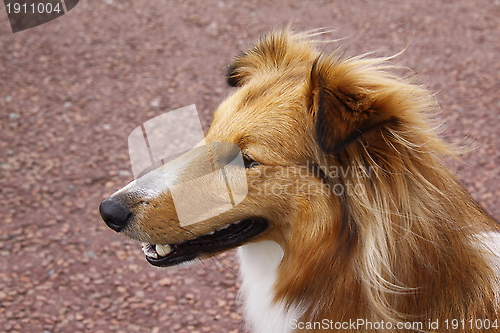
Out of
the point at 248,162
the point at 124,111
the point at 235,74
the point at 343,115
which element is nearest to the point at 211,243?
the point at 248,162

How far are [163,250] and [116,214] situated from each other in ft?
1.23

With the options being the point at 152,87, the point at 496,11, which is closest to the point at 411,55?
the point at 496,11

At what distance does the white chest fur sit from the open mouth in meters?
0.16

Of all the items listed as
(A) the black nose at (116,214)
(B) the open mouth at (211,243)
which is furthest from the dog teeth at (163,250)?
(A) the black nose at (116,214)

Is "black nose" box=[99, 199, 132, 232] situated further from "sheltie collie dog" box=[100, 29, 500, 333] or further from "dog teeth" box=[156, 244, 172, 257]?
"dog teeth" box=[156, 244, 172, 257]

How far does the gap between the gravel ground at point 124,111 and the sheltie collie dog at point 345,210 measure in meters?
0.56

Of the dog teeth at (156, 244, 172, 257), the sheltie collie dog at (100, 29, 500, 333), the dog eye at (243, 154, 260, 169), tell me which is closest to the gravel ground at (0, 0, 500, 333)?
the sheltie collie dog at (100, 29, 500, 333)

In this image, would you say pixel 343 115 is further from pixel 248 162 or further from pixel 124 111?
pixel 124 111

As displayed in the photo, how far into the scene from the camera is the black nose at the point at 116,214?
236 cm

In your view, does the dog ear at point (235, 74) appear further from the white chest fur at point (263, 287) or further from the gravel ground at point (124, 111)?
the white chest fur at point (263, 287)

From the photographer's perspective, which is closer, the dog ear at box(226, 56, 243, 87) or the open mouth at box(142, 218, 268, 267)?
the open mouth at box(142, 218, 268, 267)

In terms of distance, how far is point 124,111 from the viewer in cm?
613

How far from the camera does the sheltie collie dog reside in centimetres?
209

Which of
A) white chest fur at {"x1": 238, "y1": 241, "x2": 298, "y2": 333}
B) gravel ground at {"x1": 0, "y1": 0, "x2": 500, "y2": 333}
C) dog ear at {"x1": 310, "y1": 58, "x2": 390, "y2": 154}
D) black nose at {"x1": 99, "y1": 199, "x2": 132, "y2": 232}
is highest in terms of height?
dog ear at {"x1": 310, "y1": 58, "x2": 390, "y2": 154}
